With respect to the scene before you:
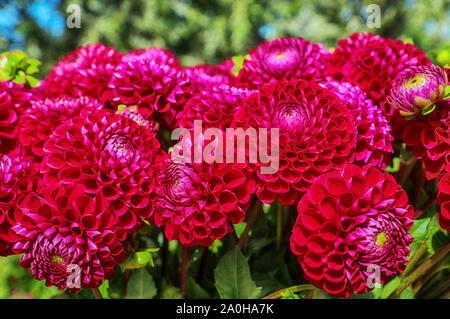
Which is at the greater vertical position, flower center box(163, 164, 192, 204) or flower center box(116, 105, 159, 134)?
flower center box(116, 105, 159, 134)

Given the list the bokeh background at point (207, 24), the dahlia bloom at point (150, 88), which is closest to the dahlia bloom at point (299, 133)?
the dahlia bloom at point (150, 88)

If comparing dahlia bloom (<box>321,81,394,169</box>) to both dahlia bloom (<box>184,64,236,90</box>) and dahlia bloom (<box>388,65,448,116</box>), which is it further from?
dahlia bloom (<box>184,64,236,90</box>)

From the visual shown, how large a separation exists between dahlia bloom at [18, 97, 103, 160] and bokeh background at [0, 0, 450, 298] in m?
3.03

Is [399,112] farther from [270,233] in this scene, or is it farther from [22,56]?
[22,56]

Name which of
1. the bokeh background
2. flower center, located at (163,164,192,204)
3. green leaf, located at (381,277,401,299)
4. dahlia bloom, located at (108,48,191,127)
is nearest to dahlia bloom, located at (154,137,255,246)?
flower center, located at (163,164,192,204)

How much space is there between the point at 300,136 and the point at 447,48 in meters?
0.29

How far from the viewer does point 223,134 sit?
1.17 feet

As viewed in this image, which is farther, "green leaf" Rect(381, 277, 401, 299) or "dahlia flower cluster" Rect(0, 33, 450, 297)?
"green leaf" Rect(381, 277, 401, 299)

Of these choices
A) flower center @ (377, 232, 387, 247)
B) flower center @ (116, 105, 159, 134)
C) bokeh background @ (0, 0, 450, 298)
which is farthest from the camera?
bokeh background @ (0, 0, 450, 298)

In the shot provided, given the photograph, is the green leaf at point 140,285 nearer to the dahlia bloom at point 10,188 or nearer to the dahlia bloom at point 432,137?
the dahlia bloom at point 10,188

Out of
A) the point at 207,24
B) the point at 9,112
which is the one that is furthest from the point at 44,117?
the point at 207,24

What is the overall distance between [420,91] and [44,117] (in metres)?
0.37

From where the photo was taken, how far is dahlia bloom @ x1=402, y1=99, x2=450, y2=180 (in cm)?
38

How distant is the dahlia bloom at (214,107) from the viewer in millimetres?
387
